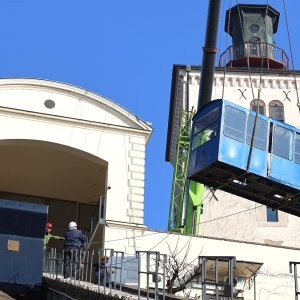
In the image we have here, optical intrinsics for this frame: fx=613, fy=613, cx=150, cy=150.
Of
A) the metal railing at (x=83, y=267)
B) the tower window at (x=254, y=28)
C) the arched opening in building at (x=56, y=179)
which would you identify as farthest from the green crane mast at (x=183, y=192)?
the tower window at (x=254, y=28)

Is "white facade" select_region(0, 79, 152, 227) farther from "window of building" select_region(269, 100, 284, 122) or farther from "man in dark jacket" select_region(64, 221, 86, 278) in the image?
"window of building" select_region(269, 100, 284, 122)

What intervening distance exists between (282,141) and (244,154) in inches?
59.2

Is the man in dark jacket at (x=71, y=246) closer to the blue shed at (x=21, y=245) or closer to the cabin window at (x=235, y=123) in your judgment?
the blue shed at (x=21, y=245)

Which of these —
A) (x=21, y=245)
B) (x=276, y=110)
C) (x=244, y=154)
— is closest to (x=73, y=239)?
(x=21, y=245)

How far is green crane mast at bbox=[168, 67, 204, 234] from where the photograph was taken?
27766mm

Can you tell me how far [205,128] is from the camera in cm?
1836

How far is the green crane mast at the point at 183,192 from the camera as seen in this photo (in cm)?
2777

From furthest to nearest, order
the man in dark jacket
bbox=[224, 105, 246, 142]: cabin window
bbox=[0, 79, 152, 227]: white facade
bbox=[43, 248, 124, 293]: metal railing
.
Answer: bbox=[0, 79, 152, 227]: white facade, bbox=[224, 105, 246, 142]: cabin window, the man in dark jacket, bbox=[43, 248, 124, 293]: metal railing

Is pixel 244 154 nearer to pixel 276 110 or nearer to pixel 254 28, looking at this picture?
pixel 276 110

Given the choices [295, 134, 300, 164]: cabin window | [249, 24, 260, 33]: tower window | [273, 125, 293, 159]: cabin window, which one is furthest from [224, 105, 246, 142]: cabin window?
[249, 24, 260, 33]: tower window

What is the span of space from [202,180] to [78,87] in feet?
30.3

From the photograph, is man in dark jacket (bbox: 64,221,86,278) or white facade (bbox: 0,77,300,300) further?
white facade (bbox: 0,77,300,300)

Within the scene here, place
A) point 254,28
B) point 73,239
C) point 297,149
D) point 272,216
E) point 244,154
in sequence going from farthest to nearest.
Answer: point 254,28
point 272,216
point 297,149
point 244,154
point 73,239

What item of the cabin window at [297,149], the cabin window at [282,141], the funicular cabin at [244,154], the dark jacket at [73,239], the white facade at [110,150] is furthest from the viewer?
the white facade at [110,150]
